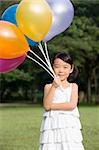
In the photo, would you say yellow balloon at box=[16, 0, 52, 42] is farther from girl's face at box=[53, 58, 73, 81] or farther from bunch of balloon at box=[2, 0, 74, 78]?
girl's face at box=[53, 58, 73, 81]

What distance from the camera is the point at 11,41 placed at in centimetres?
457

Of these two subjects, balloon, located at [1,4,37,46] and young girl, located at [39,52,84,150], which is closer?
young girl, located at [39,52,84,150]

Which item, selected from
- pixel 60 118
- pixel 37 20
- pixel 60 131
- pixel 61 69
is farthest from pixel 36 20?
pixel 60 131

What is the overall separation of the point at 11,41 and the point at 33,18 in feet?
0.98

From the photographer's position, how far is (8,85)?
108ft

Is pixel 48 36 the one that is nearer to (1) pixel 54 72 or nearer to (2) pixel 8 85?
(1) pixel 54 72

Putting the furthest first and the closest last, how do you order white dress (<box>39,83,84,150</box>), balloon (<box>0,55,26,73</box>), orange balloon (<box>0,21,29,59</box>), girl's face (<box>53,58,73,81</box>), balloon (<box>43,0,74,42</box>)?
balloon (<box>43,0,74,42</box>), balloon (<box>0,55,26,73</box>), orange balloon (<box>0,21,29,59</box>), girl's face (<box>53,58,73,81</box>), white dress (<box>39,83,84,150</box>)

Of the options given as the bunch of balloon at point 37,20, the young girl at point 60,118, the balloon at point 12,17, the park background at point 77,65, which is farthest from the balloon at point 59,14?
the park background at point 77,65

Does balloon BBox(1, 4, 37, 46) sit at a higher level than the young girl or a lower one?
higher

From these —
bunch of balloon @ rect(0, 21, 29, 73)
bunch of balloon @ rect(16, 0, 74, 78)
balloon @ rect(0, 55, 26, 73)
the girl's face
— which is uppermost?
bunch of balloon @ rect(16, 0, 74, 78)

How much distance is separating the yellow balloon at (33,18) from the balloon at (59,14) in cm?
23

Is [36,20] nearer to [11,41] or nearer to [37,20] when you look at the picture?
[37,20]

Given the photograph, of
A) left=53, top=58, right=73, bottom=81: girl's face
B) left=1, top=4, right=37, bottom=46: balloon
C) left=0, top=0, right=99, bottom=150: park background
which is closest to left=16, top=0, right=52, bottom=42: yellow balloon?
left=1, top=4, right=37, bottom=46: balloon

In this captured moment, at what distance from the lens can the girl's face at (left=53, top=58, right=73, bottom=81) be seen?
4328 mm
